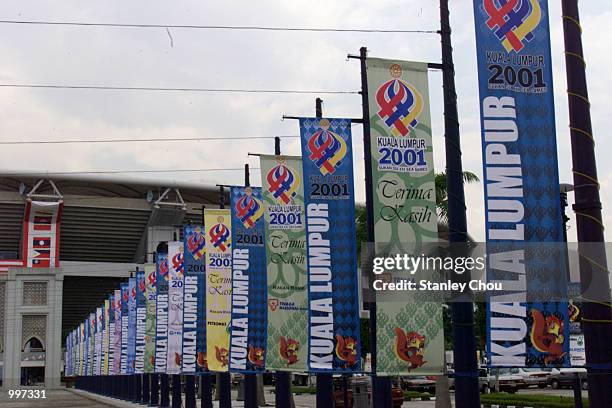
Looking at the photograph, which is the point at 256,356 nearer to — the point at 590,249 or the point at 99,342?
the point at 590,249

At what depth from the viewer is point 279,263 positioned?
22125 mm

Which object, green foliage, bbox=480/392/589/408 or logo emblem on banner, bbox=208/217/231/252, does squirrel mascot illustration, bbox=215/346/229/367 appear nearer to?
logo emblem on banner, bbox=208/217/231/252

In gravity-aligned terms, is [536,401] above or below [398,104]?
below

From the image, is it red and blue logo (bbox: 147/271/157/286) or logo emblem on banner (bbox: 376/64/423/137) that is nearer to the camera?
logo emblem on banner (bbox: 376/64/423/137)

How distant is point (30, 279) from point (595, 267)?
106 m

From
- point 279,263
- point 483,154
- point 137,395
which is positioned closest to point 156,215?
point 137,395

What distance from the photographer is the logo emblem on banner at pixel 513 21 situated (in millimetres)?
12992

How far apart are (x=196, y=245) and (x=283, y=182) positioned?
9458mm

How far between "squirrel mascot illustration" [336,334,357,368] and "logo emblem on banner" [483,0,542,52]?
852cm

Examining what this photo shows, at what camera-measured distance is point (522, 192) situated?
12648 millimetres

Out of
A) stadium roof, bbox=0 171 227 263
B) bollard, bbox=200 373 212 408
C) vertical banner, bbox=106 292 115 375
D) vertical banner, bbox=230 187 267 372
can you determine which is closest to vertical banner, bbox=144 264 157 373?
bollard, bbox=200 373 212 408

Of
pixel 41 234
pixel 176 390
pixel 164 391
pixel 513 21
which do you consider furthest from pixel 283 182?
pixel 41 234

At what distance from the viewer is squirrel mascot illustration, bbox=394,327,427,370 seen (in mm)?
16234

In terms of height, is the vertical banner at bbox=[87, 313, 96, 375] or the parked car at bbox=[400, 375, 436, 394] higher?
the vertical banner at bbox=[87, 313, 96, 375]
